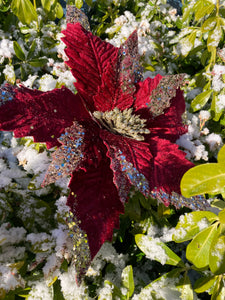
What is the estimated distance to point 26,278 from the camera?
2.36ft

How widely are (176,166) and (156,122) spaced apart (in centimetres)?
15

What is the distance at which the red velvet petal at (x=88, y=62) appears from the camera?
71 centimetres

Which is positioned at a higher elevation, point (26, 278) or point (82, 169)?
point (82, 169)

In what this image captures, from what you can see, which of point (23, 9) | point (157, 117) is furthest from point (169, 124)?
point (23, 9)

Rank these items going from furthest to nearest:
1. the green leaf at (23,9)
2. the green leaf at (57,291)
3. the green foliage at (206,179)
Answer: the green leaf at (23,9) → the green leaf at (57,291) → the green foliage at (206,179)

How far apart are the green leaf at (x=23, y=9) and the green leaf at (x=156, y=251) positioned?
0.90 m

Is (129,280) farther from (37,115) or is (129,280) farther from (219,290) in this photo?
(37,115)

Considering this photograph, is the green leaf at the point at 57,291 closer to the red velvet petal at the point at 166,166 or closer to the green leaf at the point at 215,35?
the red velvet petal at the point at 166,166

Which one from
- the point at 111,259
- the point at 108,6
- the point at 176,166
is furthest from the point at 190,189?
the point at 108,6

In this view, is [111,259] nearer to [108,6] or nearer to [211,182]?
[211,182]

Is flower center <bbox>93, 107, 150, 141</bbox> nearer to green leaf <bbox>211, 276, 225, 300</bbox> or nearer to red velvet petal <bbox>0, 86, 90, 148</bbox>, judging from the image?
red velvet petal <bbox>0, 86, 90, 148</bbox>

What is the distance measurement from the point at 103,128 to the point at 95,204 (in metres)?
0.22

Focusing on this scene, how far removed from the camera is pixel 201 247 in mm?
632

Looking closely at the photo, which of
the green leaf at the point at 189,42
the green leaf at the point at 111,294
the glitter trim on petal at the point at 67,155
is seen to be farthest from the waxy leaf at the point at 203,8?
→ the green leaf at the point at 111,294
